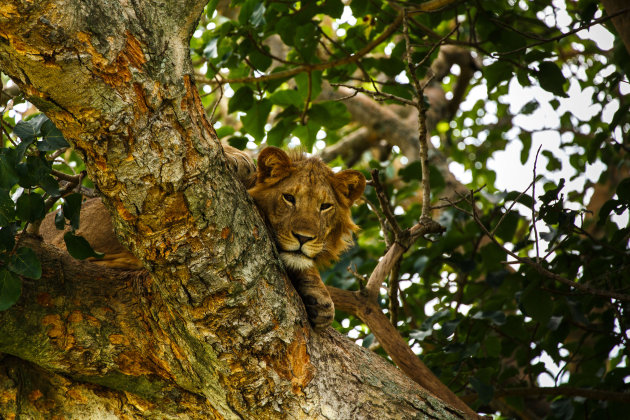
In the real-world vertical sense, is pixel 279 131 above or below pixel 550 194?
above

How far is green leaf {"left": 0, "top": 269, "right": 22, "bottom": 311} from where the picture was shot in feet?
7.72

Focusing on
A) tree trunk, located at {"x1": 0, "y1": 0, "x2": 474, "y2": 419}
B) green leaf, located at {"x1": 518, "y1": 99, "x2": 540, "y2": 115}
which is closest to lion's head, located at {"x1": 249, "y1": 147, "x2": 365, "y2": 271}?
tree trunk, located at {"x1": 0, "y1": 0, "x2": 474, "y2": 419}

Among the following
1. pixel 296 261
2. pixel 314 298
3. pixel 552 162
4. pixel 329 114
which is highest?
pixel 552 162

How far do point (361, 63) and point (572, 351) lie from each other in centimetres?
276

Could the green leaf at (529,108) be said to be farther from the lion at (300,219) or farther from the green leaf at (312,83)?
the lion at (300,219)

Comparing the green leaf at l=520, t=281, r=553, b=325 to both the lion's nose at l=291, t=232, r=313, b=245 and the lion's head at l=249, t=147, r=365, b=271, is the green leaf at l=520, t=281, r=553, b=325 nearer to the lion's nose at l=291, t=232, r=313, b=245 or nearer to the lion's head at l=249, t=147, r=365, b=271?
the lion's head at l=249, t=147, r=365, b=271

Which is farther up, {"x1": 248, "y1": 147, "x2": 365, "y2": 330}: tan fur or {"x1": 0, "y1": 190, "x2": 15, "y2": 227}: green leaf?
{"x1": 248, "y1": 147, "x2": 365, "y2": 330}: tan fur

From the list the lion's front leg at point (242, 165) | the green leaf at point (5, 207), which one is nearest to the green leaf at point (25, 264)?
the green leaf at point (5, 207)

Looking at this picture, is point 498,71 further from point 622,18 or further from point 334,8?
point 334,8

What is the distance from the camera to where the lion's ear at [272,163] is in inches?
143

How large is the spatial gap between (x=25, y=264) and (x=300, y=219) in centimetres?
147

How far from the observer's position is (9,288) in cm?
237

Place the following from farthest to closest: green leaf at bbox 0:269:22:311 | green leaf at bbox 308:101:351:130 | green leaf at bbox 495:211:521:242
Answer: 1. green leaf at bbox 308:101:351:130
2. green leaf at bbox 495:211:521:242
3. green leaf at bbox 0:269:22:311

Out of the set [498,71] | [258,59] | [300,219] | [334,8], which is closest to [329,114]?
Answer: [258,59]
